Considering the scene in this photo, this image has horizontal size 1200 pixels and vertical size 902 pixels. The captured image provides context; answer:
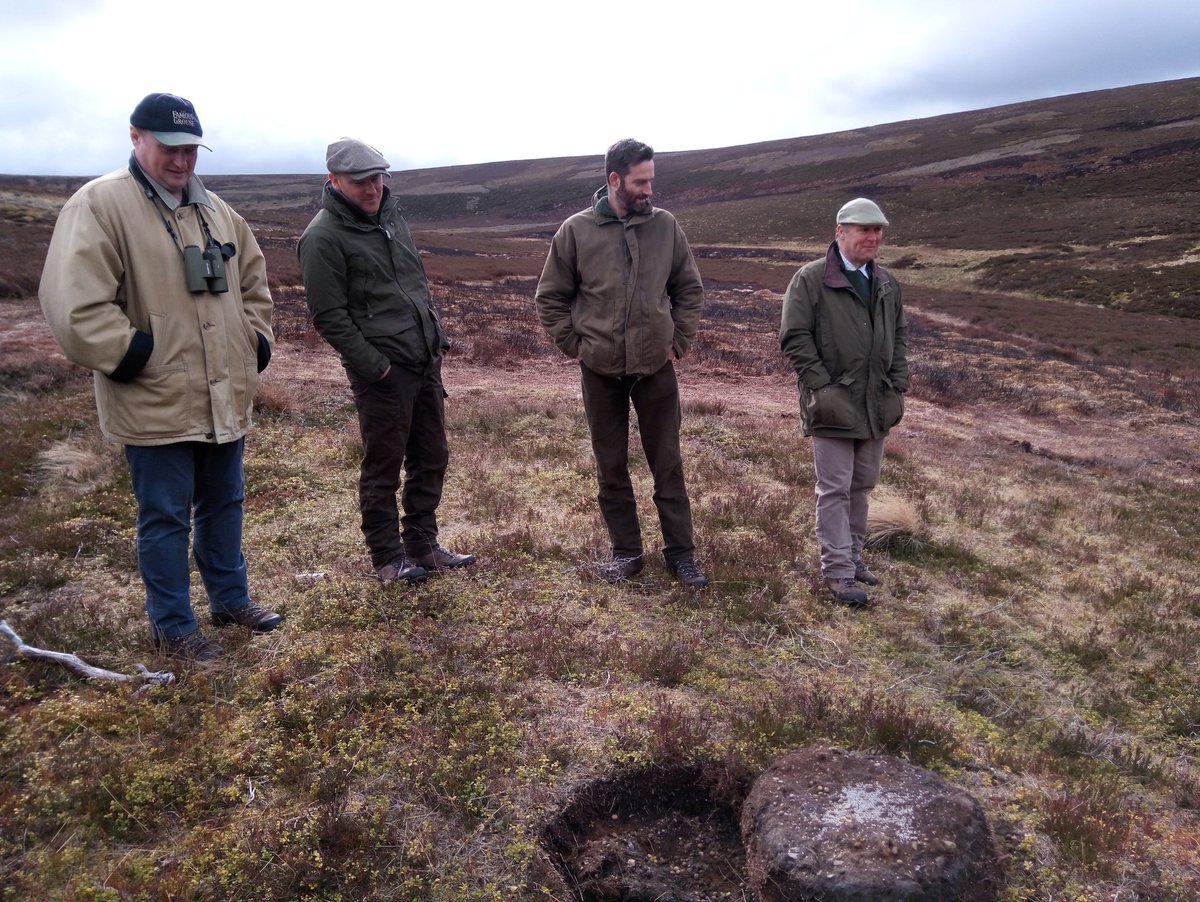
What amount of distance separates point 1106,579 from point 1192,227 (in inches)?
1722

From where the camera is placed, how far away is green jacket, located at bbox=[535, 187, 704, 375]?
438cm

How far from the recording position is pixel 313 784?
9.80ft

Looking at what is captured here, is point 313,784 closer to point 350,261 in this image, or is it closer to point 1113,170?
point 350,261

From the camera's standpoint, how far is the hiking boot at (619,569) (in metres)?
4.96

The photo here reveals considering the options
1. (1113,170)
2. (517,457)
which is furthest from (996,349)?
(1113,170)

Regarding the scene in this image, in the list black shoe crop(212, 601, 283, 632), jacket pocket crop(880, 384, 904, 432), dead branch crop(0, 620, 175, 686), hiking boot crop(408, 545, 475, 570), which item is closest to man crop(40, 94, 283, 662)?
dead branch crop(0, 620, 175, 686)

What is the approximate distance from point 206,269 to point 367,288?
845 mm

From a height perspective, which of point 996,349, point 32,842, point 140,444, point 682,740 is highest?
point 140,444

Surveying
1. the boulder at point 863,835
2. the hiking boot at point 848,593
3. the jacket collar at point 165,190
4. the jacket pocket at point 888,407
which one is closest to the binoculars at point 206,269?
the jacket collar at point 165,190

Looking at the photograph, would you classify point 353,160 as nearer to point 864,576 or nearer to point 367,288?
point 367,288

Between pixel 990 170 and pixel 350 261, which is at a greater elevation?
pixel 990 170

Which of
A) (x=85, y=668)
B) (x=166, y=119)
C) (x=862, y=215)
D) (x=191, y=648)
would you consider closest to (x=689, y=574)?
(x=862, y=215)

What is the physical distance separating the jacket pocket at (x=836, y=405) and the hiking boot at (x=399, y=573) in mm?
2567

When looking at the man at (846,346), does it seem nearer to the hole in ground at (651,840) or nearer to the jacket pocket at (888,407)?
the jacket pocket at (888,407)
